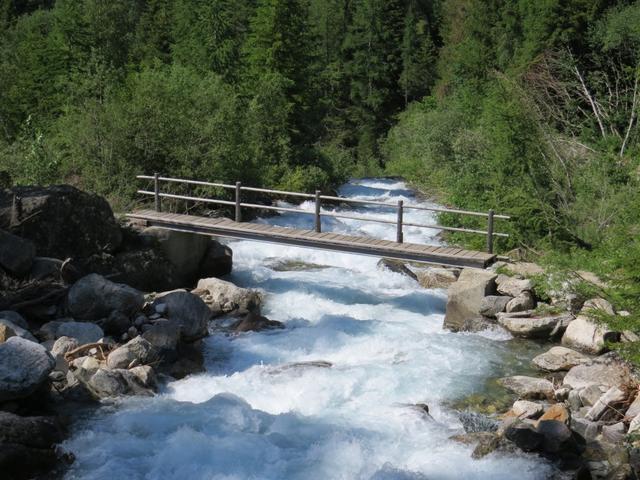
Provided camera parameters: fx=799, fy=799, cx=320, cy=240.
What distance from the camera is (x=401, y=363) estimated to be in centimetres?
1277

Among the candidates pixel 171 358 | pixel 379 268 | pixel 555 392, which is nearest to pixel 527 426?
pixel 555 392

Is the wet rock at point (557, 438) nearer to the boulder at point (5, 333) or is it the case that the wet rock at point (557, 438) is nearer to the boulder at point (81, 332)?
the boulder at point (81, 332)

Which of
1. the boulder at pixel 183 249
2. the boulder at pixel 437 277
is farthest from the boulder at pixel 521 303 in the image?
the boulder at pixel 183 249

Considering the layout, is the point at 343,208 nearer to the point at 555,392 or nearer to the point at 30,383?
the point at 555,392

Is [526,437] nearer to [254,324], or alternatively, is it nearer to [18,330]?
[254,324]

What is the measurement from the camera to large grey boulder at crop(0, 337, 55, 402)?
10109mm

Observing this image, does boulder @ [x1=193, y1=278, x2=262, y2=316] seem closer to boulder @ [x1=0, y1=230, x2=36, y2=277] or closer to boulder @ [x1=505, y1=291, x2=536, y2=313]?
boulder @ [x1=0, y1=230, x2=36, y2=277]

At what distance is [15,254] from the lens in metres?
14.0

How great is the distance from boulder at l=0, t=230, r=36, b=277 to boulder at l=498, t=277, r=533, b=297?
342 inches

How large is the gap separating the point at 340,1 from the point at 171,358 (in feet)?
162

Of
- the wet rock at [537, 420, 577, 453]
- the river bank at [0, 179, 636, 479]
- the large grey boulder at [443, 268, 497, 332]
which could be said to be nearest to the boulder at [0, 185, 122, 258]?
the river bank at [0, 179, 636, 479]

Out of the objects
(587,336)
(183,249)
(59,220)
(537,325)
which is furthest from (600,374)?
(59,220)

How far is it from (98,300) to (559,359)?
7829mm

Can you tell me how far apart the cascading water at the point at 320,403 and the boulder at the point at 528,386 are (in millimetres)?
445
